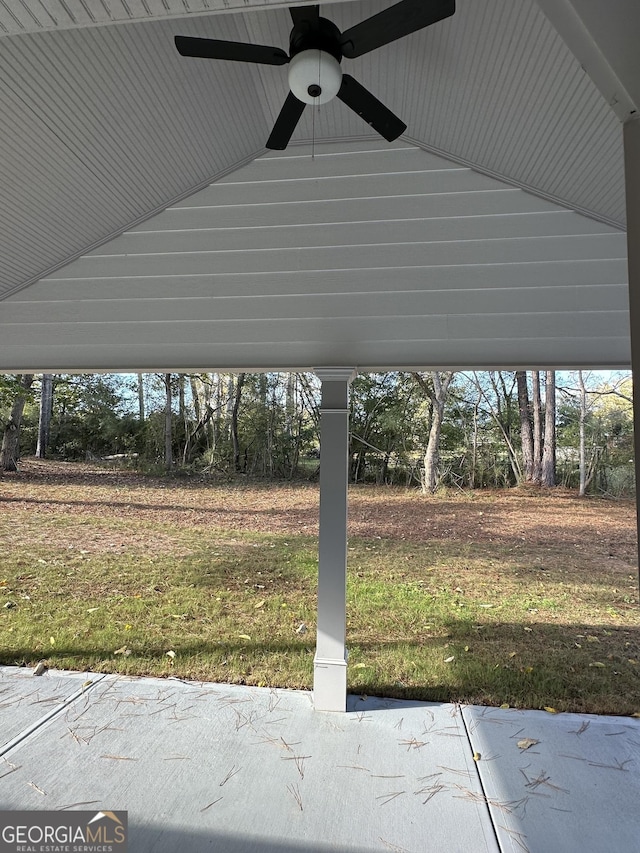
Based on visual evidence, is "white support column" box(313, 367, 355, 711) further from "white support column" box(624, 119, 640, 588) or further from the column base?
"white support column" box(624, 119, 640, 588)

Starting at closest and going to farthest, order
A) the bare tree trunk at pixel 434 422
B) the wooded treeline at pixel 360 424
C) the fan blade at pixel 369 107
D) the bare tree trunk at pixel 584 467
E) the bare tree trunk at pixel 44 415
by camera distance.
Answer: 1. the fan blade at pixel 369 107
2. the bare tree trunk at pixel 584 467
3. the wooded treeline at pixel 360 424
4. the bare tree trunk at pixel 434 422
5. the bare tree trunk at pixel 44 415

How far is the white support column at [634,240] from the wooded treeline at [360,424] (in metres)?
7.10

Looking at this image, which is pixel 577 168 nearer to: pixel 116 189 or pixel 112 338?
pixel 116 189

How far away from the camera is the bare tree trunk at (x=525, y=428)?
307 inches

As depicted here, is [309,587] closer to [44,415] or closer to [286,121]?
[286,121]

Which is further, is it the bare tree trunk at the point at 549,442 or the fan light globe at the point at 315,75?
the bare tree trunk at the point at 549,442

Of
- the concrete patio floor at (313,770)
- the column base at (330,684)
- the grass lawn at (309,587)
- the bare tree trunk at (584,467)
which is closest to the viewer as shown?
the concrete patio floor at (313,770)

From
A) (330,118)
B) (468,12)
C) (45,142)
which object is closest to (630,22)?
(468,12)

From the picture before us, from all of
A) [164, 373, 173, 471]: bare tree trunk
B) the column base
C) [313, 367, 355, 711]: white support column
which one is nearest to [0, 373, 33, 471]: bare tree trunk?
[164, 373, 173, 471]: bare tree trunk

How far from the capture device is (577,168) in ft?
6.65

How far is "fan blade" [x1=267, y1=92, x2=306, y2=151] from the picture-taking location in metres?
1.60

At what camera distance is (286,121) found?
1672 millimetres

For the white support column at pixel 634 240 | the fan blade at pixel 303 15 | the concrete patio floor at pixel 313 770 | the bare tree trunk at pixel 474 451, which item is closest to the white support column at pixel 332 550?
the concrete patio floor at pixel 313 770

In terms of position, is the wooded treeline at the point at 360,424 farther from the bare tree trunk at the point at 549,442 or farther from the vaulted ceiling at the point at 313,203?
the vaulted ceiling at the point at 313,203
